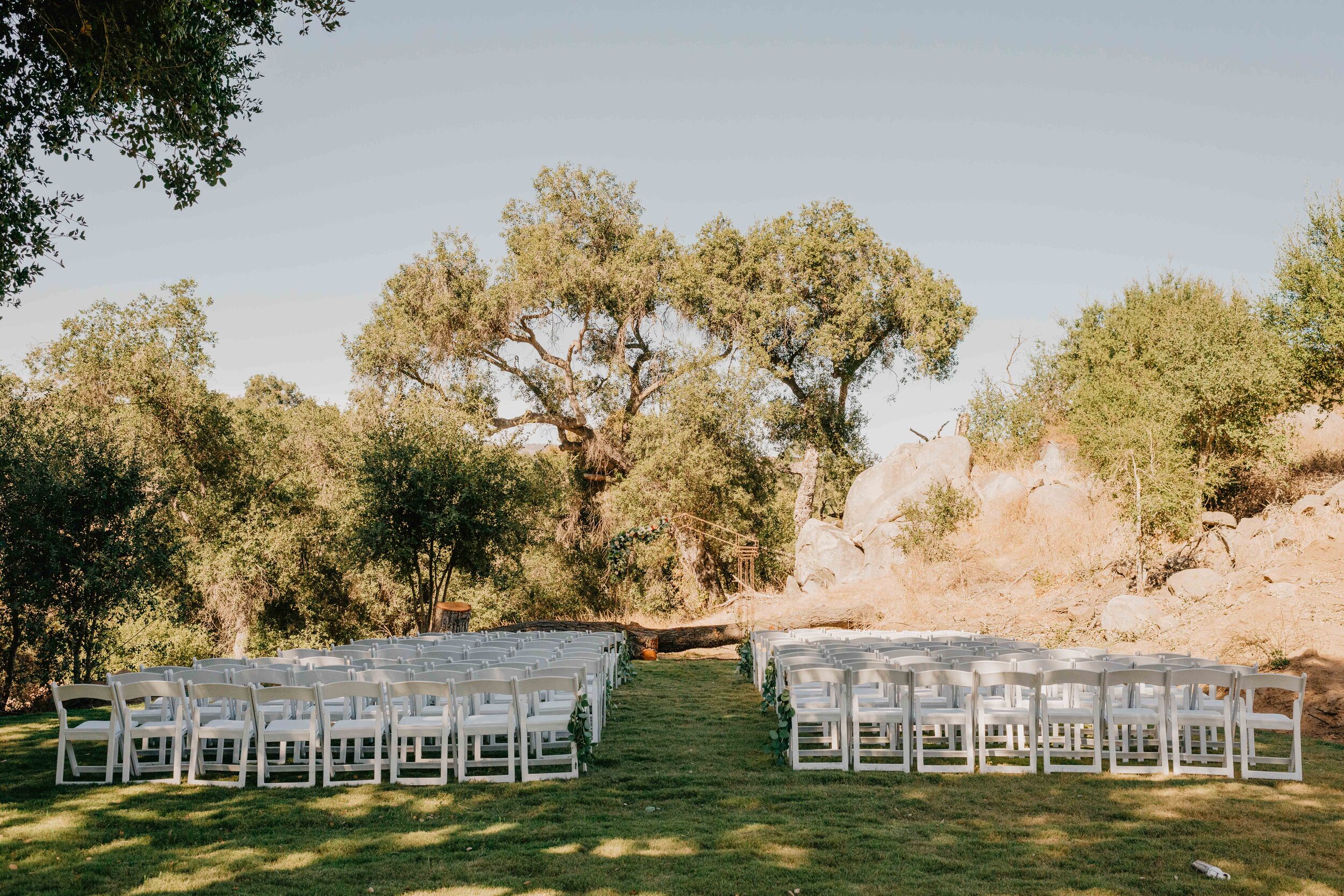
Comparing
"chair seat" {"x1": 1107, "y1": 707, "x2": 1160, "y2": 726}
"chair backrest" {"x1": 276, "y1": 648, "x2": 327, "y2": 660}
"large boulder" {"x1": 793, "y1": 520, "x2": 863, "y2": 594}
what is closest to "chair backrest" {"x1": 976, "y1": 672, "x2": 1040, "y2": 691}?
"chair seat" {"x1": 1107, "y1": 707, "x2": 1160, "y2": 726}

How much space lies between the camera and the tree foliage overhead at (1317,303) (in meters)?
19.3

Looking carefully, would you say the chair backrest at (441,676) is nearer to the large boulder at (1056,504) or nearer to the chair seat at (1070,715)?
the chair seat at (1070,715)

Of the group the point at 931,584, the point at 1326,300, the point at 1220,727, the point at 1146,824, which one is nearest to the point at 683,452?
the point at 931,584

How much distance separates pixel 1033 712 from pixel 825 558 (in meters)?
19.5

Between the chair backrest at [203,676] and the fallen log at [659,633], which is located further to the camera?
the fallen log at [659,633]

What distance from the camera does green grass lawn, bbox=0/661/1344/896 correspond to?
510 centimetres

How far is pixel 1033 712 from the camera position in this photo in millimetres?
7789

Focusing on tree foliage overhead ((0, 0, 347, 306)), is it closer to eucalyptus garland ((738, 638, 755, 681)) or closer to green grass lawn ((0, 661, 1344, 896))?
green grass lawn ((0, 661, 1344, 896))

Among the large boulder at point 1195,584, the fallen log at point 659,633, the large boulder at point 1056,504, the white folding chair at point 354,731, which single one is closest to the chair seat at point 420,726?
the white folding chair at point 354,731

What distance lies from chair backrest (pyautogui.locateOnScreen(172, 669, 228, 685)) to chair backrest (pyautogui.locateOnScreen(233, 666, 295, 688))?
0.11 metres

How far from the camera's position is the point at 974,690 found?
7863 mm

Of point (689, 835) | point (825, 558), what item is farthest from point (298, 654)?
point (825, 558)

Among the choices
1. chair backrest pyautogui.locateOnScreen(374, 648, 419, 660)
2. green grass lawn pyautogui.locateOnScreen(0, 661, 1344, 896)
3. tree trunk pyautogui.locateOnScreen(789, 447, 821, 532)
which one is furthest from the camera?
tree trunk pyautogui.locateOnScreen(789, 447, 821, 532)

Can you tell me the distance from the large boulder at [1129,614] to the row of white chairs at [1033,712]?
651cm
